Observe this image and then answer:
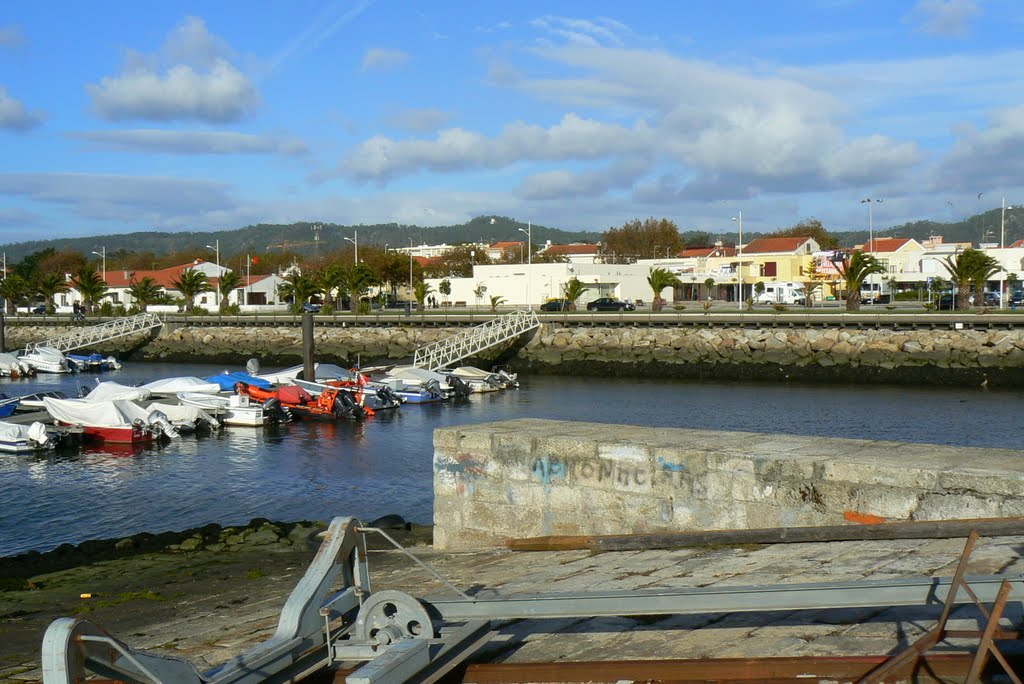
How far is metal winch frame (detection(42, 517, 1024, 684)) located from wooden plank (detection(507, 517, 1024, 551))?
151 cm

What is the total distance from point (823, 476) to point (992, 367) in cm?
4394

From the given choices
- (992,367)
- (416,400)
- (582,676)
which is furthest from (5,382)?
(582,676)

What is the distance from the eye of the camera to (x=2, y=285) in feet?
371

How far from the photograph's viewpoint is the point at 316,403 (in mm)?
38375

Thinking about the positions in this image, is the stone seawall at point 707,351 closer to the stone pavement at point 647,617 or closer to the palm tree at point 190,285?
the palm tree at point 190,285

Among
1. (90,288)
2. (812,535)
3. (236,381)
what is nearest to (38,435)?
(236,381)

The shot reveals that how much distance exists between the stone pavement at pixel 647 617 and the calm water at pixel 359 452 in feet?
36.2

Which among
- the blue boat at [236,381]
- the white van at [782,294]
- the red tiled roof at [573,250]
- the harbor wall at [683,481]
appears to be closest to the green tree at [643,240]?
the red tiled roof at [573,250]

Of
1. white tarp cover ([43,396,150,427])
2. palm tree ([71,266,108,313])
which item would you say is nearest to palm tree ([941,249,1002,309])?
white tarp cover ([43,396,150,427])

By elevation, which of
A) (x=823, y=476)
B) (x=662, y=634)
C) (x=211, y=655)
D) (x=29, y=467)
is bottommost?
(x=29, y=467)

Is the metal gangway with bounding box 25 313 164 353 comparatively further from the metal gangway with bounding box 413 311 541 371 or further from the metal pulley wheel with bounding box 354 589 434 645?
the metal pulley wheel with bounding box 354 589 434 645

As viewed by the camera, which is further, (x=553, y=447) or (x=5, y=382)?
(x=5, y=382)

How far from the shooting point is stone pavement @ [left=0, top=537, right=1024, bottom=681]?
5.26 metres

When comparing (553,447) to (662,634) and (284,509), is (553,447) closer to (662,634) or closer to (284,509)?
(662,634)
